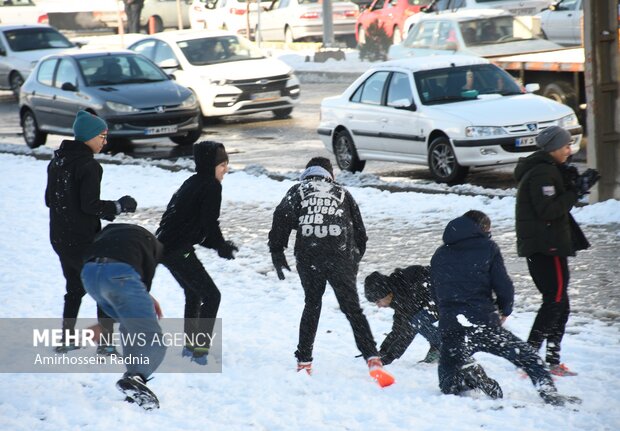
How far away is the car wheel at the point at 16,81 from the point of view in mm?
27438

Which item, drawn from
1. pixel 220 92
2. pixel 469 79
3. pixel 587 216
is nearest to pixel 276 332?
pixel 587 216

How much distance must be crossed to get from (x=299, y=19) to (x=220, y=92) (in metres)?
15.1

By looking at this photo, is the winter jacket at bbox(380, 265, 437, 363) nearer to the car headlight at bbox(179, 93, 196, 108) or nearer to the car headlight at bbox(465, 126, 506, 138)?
the car headlight at bbox(465, 126, 506, 138)

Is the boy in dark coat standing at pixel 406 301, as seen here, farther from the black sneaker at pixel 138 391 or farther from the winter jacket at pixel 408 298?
the black sneaker at pixel 138 391

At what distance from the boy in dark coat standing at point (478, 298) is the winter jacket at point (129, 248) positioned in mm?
1566

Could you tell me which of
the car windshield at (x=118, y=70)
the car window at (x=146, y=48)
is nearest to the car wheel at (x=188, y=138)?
the car windshield at (x=118, y=70)

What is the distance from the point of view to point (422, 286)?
7133 mm

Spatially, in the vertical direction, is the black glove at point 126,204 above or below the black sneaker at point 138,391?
above

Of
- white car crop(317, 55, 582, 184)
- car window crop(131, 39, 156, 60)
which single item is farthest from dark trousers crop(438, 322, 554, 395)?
car window crop(131, 39, 156, 60)

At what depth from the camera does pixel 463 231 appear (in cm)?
639

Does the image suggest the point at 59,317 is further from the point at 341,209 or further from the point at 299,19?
the point at 299,19

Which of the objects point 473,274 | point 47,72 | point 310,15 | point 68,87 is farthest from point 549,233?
point 310,15

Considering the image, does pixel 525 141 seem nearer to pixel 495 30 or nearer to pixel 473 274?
pixel 473 274

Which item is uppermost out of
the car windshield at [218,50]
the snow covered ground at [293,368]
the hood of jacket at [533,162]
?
Result: the car windshield at [218,50]
